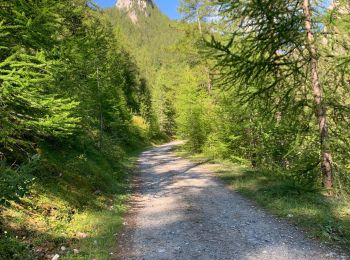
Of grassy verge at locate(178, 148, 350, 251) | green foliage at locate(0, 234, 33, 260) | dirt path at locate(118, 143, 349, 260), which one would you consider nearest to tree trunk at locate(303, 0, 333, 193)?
grassy verge at locate(178, 148, 350, 251)

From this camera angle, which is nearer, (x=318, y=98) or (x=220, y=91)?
(x=318, y=98)

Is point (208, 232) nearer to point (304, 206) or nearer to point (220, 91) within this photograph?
point (304, 206)

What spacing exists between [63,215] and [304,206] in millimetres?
6956

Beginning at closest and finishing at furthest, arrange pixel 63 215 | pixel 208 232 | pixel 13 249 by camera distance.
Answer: pixel 13 249 < pixel 208 232 < pixel 63 215

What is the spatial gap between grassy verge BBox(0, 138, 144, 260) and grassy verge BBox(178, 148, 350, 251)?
471 cm

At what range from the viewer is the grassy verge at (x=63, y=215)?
7.41 meters

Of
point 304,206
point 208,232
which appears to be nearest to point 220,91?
point 304,206

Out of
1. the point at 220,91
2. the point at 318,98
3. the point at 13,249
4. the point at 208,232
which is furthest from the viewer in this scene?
the point at 220,91

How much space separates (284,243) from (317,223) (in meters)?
1.59

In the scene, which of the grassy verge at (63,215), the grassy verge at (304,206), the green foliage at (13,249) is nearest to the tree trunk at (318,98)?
the grassy verge at (304,206)

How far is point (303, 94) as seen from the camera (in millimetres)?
10859

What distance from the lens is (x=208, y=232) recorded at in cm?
842

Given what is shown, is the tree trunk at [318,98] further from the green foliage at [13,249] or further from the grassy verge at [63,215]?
the green foliage at [13,249]

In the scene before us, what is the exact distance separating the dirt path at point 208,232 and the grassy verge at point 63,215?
64 cm
